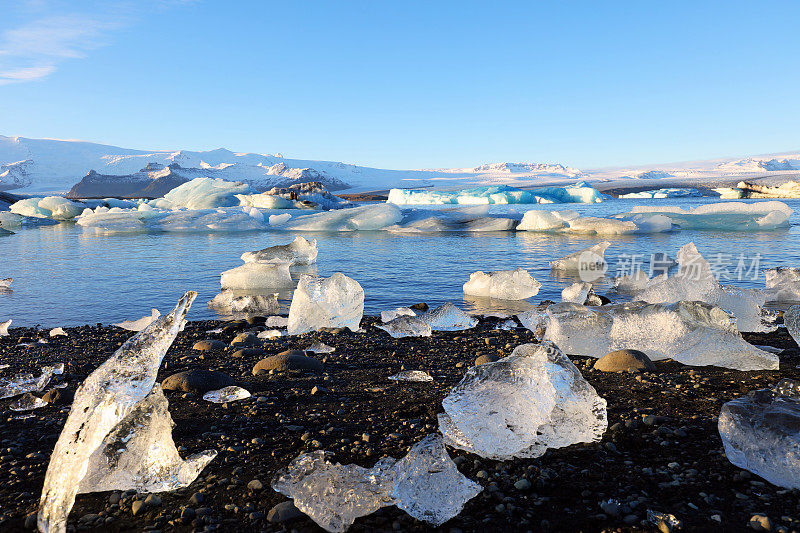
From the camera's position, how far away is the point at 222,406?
94.3 inches

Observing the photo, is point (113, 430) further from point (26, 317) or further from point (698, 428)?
point (26, 317)

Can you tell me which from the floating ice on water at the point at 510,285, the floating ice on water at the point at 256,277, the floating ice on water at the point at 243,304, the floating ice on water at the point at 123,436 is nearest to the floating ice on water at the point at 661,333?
the floating ice on water at the point at 123,436

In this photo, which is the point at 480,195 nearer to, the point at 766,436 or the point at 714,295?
the point at 714,295

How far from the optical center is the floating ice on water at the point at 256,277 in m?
7.00

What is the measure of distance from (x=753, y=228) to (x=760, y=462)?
15954 mm

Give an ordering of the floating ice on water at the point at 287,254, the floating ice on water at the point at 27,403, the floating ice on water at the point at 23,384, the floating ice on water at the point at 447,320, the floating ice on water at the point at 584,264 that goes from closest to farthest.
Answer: the floating ice on water at the point at 27,403 → the floating ice on water at the point at 23,384 → the floating ice on water at the point at 447,320 → the floating ice on water at the point at 287,254 → the floating ice on water at the point at 584,264

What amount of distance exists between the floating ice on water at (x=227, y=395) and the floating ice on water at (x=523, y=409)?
0.99 meters

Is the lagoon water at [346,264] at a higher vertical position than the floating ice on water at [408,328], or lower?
lower

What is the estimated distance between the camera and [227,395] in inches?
98.3

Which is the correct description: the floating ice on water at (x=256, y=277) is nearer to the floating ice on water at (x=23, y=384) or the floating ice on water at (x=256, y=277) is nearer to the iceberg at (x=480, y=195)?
the floating ice on water at (x=23, y=384)

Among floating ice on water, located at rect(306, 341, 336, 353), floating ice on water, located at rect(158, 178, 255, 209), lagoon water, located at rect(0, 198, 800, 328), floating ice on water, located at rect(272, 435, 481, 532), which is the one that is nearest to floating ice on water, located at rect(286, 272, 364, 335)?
floating ice on water, located at rect(306, 341, 336, 353)

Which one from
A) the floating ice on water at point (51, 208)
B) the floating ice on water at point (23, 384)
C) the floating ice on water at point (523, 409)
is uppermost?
the floating ice on water at point (523, 409)

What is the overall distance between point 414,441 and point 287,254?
20.1 feet

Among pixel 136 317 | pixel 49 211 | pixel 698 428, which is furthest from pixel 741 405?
pixel 49 211
